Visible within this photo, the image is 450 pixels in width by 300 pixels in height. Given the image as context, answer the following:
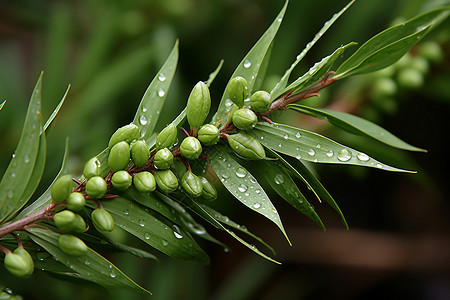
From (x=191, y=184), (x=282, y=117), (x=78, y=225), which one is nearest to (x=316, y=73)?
(x=191, y=184)

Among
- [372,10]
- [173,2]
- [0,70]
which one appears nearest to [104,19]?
[173,2]

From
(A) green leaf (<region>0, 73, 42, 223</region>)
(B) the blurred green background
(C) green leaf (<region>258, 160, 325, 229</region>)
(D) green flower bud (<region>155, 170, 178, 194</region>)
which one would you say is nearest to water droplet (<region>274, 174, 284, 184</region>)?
(C) green leaf (<region>258, 160, 325, 229</region>)

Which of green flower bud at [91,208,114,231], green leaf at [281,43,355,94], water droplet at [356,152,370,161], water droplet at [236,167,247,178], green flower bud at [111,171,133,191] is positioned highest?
green leaf at [281,43,355,94]

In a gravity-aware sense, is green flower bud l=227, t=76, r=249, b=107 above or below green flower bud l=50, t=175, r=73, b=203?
above

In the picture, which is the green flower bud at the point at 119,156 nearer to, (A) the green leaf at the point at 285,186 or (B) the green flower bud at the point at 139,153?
(B) the green flower bud at the point at 139,153

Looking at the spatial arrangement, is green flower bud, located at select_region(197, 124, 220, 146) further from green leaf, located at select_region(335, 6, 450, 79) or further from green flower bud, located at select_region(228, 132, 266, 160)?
green leaf, located at select_region(335, 6, 450, 79)

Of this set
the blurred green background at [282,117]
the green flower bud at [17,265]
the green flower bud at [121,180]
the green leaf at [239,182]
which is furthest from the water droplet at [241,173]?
the blurred green background at [282,117]
